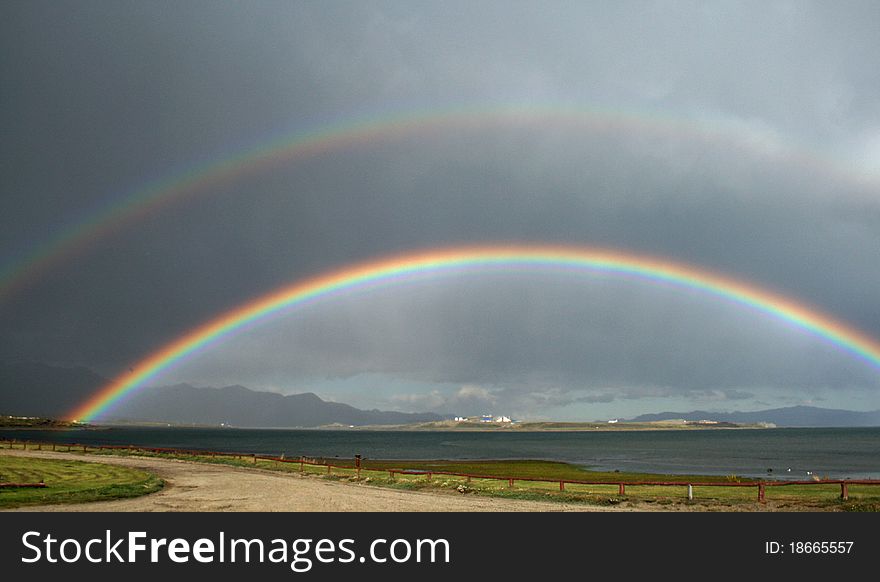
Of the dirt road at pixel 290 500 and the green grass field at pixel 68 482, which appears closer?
the dirt road at pixel 290 500

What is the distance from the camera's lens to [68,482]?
35.9 meters

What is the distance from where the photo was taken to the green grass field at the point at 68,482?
27.9 meters

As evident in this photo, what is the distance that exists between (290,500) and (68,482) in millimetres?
15616

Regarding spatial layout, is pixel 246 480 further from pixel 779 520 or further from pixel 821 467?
pixel 821 467

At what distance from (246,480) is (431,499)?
15.8 meters

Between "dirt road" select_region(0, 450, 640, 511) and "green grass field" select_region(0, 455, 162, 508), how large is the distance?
126 cm

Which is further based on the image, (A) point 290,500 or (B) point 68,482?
(B) point 68,482

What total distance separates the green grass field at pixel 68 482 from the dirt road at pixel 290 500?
1.26 meters

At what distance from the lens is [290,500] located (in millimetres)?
29609

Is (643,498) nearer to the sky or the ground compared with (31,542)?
nearer to the ground

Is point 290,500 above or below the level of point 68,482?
above

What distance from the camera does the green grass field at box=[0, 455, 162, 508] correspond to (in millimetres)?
27938

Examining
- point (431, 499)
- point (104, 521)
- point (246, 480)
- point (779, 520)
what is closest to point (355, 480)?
point (246, 480)

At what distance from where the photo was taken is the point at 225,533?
1606 centimetres
